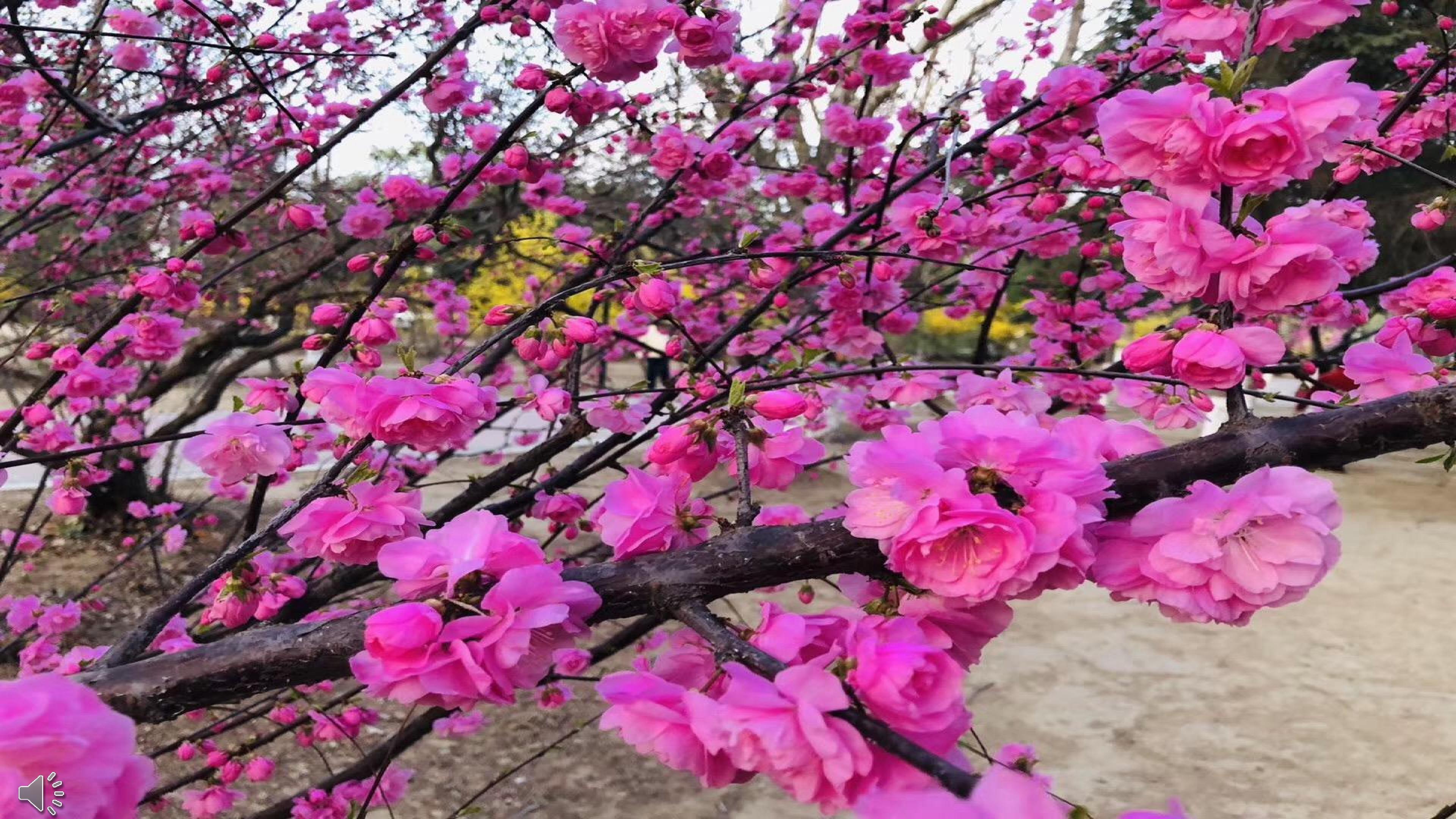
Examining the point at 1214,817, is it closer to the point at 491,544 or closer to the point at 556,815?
the point at 556,815

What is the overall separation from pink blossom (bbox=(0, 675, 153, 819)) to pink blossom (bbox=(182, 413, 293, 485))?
0.77m

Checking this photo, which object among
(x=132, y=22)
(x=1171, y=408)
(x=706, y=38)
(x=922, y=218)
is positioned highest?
(x=132, y=22)

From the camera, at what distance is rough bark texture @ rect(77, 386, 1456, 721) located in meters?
0.80

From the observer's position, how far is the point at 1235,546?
76 centimetres

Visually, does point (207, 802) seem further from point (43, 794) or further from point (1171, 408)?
point (1171, 408)

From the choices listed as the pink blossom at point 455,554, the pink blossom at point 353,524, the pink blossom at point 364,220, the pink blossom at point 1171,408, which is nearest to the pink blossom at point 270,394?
the pink blossom at point 353,524

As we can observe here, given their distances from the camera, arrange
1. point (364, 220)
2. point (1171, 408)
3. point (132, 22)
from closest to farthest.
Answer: point (1171, 408) → point (364, 220) → point (132, 22)

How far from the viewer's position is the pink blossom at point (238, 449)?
1.30 m

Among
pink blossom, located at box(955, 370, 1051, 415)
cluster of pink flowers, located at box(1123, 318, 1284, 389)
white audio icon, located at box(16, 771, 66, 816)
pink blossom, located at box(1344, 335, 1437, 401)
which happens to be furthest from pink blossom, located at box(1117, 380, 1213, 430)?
white audio icon, located at box(16, 771, 66, 816)

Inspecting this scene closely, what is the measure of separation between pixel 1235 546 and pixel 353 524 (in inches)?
37.9

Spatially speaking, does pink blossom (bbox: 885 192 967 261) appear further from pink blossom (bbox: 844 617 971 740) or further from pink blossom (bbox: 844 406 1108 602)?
pink blossom (bbox: 844 617 971 740)

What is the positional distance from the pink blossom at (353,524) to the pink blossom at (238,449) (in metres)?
0.22

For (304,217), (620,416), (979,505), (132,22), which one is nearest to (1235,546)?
(979,505)

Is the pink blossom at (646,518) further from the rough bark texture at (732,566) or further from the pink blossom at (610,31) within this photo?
the pink blossom at (610,31)
